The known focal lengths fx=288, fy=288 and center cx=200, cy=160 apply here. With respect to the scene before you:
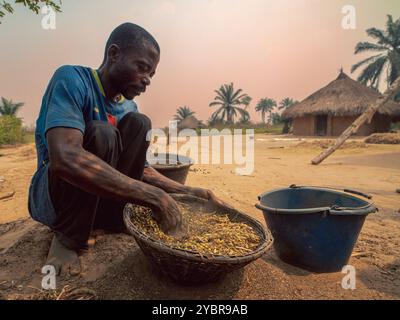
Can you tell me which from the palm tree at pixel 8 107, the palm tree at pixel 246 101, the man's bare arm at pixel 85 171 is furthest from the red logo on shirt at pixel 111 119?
the palm tree at pixel 246 101

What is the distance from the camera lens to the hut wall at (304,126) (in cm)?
1898

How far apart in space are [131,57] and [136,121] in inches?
14.8

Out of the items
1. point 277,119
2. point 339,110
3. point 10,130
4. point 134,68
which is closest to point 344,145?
point 339,110

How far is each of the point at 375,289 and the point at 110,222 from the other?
1.66 metres

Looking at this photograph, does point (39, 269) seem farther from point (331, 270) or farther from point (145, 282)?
point (331, 270)

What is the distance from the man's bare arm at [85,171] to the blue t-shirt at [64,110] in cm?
7

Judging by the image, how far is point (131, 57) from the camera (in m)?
1.62

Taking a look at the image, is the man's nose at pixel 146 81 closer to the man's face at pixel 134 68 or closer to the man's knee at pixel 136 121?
the man's face at pixel 134 68

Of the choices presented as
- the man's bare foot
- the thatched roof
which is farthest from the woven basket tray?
the thatched roof

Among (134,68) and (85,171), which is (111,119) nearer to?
(134,68)

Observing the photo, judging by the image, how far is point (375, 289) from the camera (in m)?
1.67

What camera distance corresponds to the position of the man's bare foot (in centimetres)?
153

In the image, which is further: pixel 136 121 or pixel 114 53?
pixel 136 121

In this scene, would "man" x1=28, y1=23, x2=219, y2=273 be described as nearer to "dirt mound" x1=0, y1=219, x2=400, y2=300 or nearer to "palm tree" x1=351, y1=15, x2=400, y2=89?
"dirt mound" x1=0, y1=219, x2=400, y2=300
